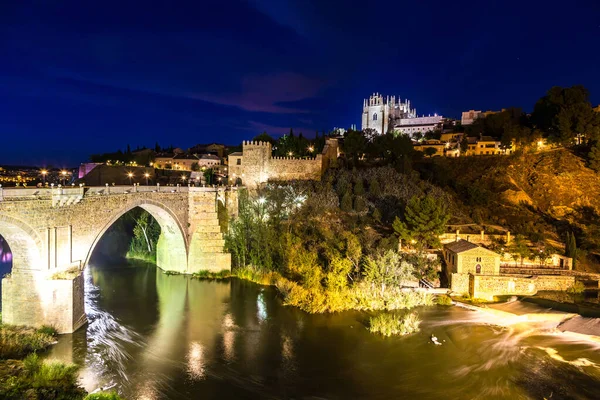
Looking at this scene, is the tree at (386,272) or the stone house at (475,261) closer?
the tree at (386,272)

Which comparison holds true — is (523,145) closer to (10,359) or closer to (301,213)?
(301,213)

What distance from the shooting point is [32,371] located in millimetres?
12508

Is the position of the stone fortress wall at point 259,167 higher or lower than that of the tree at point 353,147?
lower

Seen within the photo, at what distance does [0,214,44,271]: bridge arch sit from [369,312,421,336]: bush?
13680 mm

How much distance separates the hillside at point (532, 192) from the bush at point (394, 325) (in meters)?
11.9

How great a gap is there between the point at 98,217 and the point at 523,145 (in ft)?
123

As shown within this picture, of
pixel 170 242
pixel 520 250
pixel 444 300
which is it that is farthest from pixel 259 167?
pixel 520 250

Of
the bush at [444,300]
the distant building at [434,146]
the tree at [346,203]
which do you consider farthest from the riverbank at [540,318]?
the distant building at [434,146]

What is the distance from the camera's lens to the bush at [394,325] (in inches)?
667

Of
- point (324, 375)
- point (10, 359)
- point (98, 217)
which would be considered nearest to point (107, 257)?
point (98, 217)

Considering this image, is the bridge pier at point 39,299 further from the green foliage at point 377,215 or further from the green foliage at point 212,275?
the green foliage at point 377,215

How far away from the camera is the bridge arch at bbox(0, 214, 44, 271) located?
14461 millimetres

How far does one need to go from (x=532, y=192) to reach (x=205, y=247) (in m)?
26.4

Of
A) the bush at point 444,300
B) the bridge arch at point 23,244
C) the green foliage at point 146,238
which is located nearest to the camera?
the bridge arch at point 23,244
